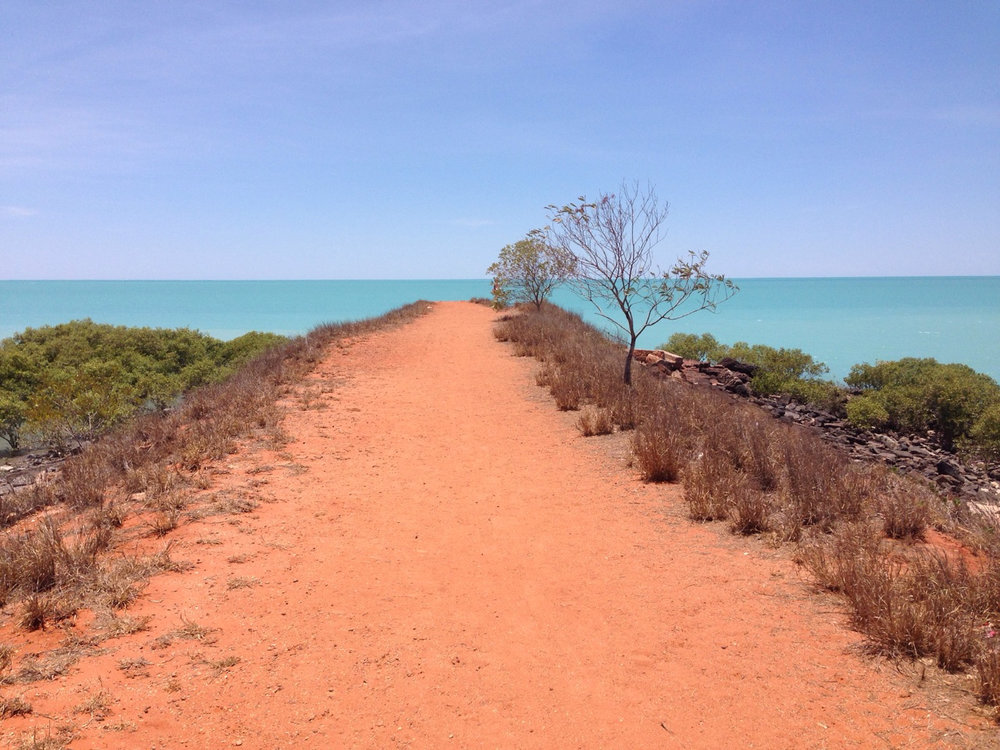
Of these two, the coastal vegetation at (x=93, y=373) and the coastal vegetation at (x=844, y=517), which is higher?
the coastal vegetation at (x=844, y=517)

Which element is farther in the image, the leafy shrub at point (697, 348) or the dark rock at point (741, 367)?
the leafy shrub at point (697, 348)

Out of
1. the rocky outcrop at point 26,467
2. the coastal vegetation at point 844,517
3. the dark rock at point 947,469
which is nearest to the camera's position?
the coastal vegetation at point 844,517

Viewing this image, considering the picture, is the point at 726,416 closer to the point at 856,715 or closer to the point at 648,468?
the point at 648,468

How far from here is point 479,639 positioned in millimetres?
4434

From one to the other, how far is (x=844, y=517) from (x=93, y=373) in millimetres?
25245

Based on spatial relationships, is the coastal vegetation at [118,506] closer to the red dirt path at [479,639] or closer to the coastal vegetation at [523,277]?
the red dirt path at [479,639]

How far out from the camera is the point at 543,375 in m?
15.1

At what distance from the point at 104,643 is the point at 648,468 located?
624 centimetres

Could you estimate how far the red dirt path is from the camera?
11.3 feet

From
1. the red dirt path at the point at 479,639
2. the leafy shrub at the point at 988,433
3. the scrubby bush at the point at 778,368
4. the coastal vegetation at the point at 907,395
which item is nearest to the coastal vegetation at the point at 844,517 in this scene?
the red dirt path at the point at 479,639

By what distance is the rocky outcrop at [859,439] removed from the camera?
516 inches

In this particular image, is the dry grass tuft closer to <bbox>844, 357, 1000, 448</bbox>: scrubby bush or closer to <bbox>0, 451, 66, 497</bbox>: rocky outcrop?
<bbox>0, 451, 66, 497</bbox>: rocky outcrop

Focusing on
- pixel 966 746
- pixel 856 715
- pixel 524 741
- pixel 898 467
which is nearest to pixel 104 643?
pixel 524 741

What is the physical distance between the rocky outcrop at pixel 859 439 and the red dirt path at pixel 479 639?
8.41 m
